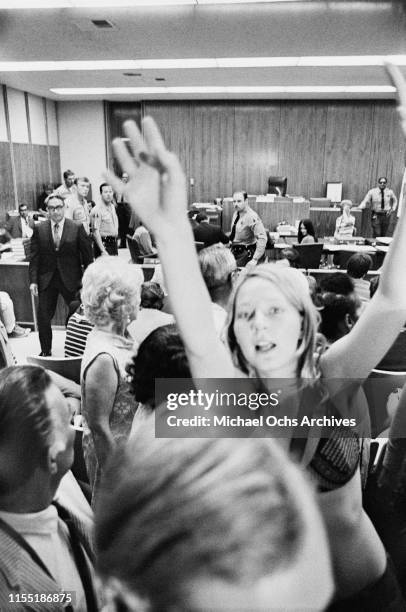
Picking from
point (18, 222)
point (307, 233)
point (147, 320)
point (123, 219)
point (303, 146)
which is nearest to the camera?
point (147, 320)

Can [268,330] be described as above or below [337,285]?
above

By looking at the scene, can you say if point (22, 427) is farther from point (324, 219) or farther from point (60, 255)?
point (324, 219)

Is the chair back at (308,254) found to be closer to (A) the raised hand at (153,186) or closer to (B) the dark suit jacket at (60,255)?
(B) the dark suit jacket at (60,255)

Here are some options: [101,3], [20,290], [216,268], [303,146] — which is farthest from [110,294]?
[303,146]

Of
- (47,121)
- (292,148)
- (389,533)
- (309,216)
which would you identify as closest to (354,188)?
(292,148)

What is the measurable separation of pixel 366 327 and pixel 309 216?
27.1ft

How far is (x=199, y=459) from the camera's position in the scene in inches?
18.8

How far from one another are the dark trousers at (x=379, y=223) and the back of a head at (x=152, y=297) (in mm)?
8722

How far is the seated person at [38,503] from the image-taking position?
824mm

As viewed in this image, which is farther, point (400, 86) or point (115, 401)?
point (115, 401)

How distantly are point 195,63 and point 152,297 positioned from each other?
17.8ft

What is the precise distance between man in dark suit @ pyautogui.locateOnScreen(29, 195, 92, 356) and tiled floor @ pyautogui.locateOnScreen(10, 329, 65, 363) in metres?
0.49

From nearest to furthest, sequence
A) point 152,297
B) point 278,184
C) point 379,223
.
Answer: point 152,297 < point 379,223 < point 278,184

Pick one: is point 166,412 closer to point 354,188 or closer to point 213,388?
point 213,388
